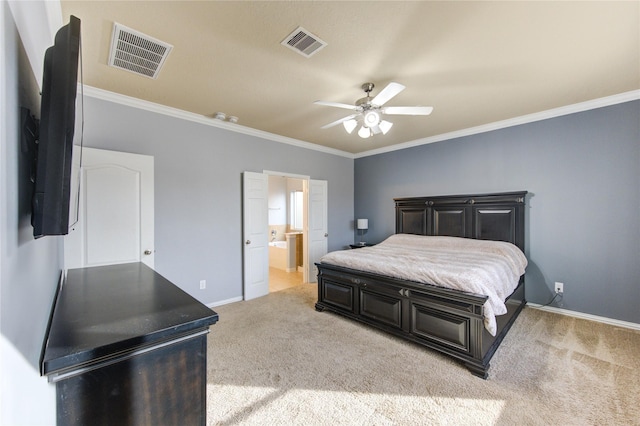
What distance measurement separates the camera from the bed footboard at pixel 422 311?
2297 millimetres

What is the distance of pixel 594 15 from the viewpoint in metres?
1.86

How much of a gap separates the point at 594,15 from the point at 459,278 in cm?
212

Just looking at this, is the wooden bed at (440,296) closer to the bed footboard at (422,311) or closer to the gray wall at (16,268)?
the bed footboard at (422,311)

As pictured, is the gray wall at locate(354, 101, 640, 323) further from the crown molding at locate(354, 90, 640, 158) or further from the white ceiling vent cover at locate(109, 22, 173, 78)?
the white ceiling vent cover at locate(109, 22, 173, 78)

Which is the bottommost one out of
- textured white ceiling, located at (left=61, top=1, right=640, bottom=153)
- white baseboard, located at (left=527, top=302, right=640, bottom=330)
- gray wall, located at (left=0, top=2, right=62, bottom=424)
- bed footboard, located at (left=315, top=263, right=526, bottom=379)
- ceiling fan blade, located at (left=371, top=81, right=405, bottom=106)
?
white baseboard, located at (left=527, top=302, right=640, bottom=330)

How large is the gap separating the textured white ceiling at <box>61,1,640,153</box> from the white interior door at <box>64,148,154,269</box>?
2.65 feet

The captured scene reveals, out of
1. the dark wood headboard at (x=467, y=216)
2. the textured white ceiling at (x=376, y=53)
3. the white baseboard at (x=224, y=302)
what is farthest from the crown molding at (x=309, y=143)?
the white baseboard at (x=224, y=302)

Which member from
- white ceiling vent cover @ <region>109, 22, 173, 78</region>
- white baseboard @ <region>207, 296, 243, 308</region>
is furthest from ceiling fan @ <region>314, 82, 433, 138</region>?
white baseboard @ <region>207, 296, 243, 308</region>

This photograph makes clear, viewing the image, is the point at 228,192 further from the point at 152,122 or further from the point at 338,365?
the point at 338,365

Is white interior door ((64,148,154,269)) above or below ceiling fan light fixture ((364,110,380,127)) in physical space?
below

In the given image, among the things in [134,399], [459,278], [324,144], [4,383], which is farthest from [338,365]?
[324,144]

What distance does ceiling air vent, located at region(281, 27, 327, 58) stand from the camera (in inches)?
80.0

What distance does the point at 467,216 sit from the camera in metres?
4.22

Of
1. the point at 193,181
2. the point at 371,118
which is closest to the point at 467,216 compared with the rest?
the point at 371,118
